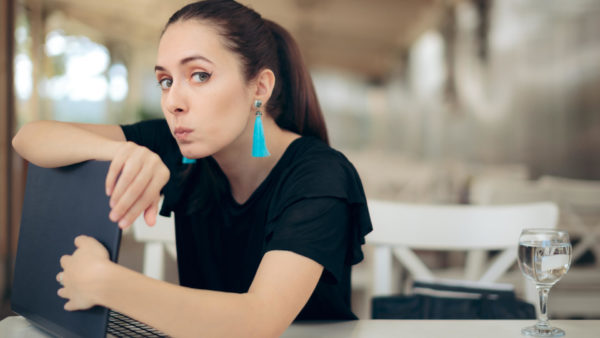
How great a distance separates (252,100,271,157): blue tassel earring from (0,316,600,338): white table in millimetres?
294

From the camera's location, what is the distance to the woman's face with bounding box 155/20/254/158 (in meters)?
0.87

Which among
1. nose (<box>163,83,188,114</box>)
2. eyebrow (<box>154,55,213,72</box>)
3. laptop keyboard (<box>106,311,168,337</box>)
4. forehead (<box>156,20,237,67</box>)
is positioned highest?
forehead (<box>156,20,237,67</box>)

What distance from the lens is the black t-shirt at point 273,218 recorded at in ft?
2.69

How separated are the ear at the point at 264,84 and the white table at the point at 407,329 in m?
0.41

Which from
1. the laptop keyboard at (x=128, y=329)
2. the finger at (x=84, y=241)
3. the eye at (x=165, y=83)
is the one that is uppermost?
the eye at (x=165, y=83)

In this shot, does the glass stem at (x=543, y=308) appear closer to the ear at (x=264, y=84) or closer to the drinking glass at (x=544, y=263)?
the drinking glass at (x=544, y=263)

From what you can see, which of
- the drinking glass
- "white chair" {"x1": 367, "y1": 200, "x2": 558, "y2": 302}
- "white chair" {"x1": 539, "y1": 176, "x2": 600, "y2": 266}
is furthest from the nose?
"white chair" {"x1": 539, "y1": 176, "x2": 600, "y2": 266}

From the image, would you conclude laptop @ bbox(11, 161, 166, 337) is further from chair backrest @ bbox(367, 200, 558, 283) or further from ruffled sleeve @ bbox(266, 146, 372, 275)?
chair backrest @ bbox(367, 200, 558, 283)

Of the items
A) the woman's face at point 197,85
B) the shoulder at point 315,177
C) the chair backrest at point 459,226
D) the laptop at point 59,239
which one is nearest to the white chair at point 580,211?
the chair backrest at point 459,226

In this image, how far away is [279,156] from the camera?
109 cm

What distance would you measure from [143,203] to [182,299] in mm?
137

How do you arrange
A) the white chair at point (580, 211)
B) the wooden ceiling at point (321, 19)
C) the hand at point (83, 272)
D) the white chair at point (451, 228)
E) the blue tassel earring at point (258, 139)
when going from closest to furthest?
the hand at point (83, 272), the blue tassel earring at point (258, 139), the white chair at point (451, 228), the white chair at point (580, 211), the wooden ceiling at point (321, 19)

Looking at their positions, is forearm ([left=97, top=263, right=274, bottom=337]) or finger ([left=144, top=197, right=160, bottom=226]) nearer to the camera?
forearm ([left=97, top=263, right=274, bottom=337])

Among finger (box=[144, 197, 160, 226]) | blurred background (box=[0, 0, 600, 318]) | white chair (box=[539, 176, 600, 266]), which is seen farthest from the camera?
blurred background (box=[0, 0, 600, 318])
